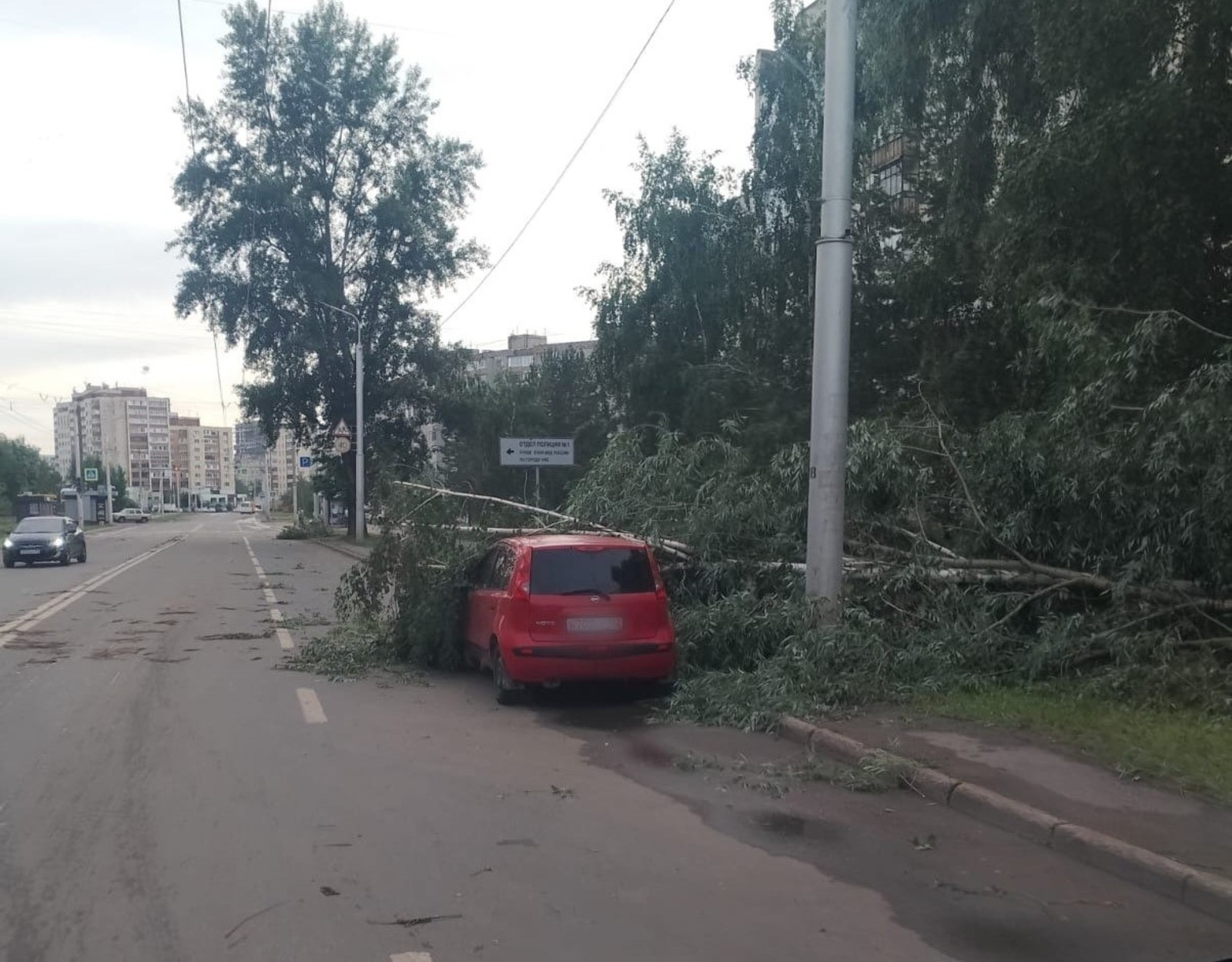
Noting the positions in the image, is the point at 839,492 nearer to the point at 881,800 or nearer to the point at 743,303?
the point at 881,800

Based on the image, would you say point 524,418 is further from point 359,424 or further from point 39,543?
point 39,543

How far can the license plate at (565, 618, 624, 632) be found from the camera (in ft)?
30.5

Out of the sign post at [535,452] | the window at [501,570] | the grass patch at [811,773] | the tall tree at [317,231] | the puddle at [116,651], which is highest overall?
the tall tree at [317,231]

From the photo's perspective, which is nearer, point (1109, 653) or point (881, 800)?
point (881, 800)

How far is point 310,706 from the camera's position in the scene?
31.7ft

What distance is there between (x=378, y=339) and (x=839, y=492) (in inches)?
1487

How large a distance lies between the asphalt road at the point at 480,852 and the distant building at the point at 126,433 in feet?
484

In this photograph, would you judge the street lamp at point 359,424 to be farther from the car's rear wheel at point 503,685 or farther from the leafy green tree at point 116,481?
the leafy green tree at point 116,481

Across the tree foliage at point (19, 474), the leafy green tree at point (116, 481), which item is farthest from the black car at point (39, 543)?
the leafy green tree at point (116, 481)

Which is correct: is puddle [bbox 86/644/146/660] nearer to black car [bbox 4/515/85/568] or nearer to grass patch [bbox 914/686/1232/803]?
grass patch [bbox 914/686/1232/803]

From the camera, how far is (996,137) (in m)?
14.2

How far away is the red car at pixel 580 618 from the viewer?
9.27m

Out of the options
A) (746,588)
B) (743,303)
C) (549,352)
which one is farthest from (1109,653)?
(549,352)

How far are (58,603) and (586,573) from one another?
13.6 meters
